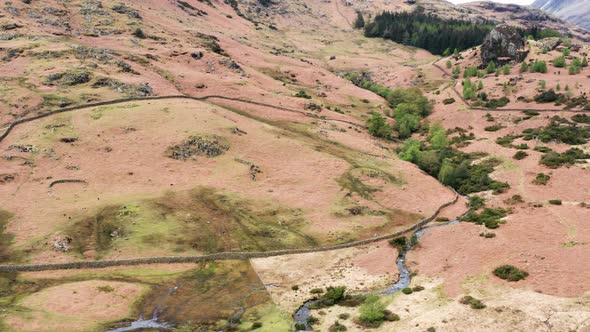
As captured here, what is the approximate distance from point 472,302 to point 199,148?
66435mm

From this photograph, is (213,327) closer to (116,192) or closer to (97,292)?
(97,292)

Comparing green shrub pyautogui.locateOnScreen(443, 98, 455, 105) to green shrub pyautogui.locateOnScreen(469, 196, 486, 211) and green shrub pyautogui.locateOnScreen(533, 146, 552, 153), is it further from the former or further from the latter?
green shrub pyautogui.locateOnScreen(469, 196, 486, 211)

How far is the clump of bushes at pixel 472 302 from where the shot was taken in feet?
180

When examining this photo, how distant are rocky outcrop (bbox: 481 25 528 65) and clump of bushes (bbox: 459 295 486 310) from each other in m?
161

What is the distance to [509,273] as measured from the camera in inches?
2454

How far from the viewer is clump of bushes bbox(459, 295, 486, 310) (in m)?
55.0

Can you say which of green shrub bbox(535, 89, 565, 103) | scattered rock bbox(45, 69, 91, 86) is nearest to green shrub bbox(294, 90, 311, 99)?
→ scattered rock bbox(45, 69, 91, 86)

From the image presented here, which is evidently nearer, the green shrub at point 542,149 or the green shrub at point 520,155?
the green shrub at point 520,155

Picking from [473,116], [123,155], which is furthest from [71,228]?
[473,116]

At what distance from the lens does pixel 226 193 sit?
297ft

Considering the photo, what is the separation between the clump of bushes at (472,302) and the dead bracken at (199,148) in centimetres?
6257

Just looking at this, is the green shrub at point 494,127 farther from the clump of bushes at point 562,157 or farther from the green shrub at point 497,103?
the clump of bushes at point 562,157

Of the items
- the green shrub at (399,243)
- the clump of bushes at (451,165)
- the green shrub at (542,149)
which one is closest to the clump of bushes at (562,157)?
the green shrub at (542,149)

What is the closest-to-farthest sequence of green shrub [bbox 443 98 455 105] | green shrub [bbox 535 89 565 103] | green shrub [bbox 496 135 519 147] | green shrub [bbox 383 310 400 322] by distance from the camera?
green shrub [bbox 383 310 400 322] → green shrub [bbox 496 135 519 147] → green shrub [bbox 535 89 565 103] → green shrub [bbox 443 98 455 105]
